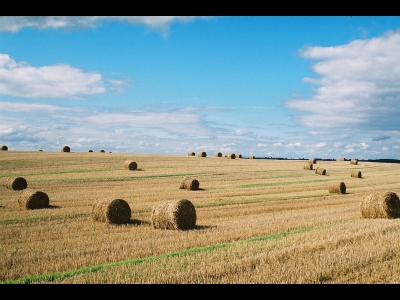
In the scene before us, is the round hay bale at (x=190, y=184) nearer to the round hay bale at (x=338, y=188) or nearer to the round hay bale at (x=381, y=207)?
the round hay bale at (x=338, y=188)

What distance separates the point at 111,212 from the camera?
14.6 metres

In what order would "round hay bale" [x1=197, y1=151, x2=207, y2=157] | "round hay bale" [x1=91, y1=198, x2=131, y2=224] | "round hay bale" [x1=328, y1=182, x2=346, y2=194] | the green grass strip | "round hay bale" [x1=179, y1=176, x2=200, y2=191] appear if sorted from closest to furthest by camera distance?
the green grass strip, "round hay bale" [x1=91, y1=198, x2=131, y2=224], "round hay bale" [x1=328, y1=182, x2=346, y2=194], "round hay bale" [x1=179, y1=176, x2=200, y2=191], "round hay bale" [x1=197, y1=151, x2=207, y2=157]

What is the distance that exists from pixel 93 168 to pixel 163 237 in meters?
28.4

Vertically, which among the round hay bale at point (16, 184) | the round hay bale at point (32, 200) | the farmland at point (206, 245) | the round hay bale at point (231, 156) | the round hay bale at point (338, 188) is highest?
the round hay bale at point (231, 156)

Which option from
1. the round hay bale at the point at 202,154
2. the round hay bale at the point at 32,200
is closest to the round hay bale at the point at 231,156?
the round hay bale at the point at 202,154

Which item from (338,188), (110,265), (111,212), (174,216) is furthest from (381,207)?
(110,265)

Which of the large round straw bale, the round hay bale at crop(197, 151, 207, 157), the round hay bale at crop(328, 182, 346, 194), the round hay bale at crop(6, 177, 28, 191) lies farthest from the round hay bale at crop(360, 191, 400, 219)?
the round hay bale at crop(197, 151, 207, 157)

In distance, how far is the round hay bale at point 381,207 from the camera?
52.4ft

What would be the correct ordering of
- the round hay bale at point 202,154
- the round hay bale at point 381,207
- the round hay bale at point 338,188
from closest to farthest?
the round hay bale at point 381,207 → the round hay bale at point 338,188 → the round hay bale at point 202,154

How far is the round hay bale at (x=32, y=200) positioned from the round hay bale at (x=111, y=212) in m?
5.14

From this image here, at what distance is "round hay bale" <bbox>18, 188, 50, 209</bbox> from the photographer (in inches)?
723

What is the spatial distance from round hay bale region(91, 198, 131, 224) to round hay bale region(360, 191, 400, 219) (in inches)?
415

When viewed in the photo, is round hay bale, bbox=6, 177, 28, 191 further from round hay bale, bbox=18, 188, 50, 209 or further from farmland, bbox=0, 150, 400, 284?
round hay bale, bbox=18, 188, 50, 209
